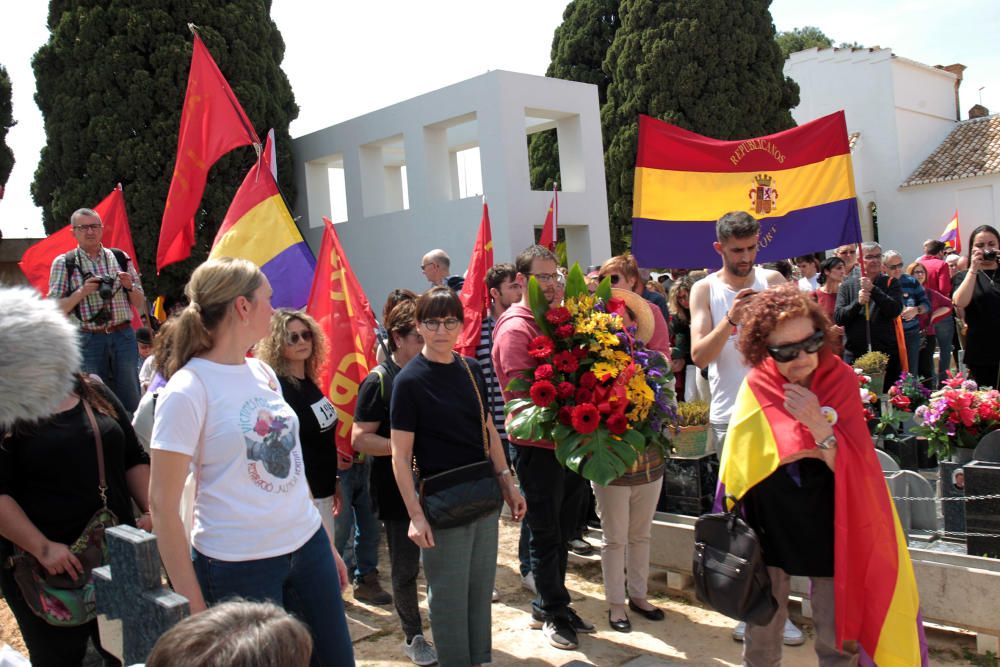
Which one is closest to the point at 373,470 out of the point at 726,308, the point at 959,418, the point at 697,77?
the point at 726,308

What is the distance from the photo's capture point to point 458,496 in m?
3.50

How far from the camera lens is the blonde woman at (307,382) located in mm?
4379

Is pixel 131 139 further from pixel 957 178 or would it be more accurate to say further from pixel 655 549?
pixel 957 178

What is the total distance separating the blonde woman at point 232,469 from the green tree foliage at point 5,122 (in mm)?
20221

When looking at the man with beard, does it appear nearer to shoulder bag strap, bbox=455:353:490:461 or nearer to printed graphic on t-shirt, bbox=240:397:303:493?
shoulder bag strap, bbox=455:353:490:461

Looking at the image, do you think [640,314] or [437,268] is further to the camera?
[437,268]

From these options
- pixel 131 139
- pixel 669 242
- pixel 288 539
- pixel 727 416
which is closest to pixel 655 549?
pixel 727 416

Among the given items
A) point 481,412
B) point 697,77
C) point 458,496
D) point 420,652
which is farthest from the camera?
point 697,77

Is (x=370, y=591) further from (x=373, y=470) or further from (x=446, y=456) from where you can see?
(x=446, y=456)

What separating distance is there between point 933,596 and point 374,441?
2.79 meters

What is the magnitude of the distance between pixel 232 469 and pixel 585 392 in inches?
79.4

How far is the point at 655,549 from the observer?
4961 mm

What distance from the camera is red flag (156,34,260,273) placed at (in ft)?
19.5

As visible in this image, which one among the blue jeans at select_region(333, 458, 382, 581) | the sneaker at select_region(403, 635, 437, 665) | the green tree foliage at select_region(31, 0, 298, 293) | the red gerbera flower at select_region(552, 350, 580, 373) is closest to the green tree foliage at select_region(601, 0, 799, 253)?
the green tree foliage at select_region(31, 0, 298, 293)
